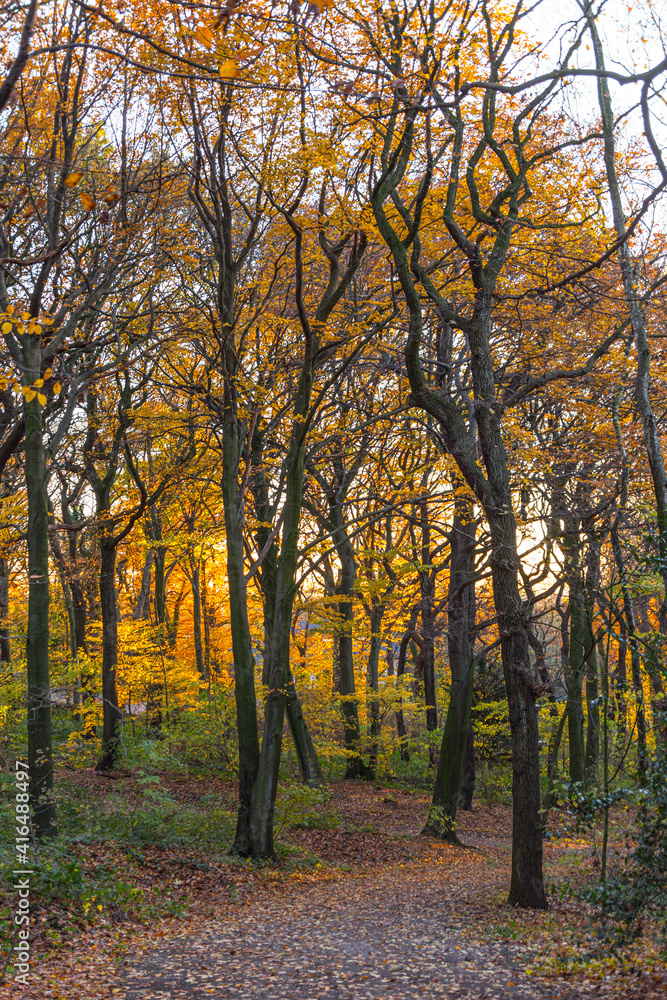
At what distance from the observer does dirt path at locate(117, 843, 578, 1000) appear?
5.23m

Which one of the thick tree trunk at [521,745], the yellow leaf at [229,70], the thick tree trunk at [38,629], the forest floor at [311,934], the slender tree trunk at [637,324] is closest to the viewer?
the yellow leaf at [229,70]

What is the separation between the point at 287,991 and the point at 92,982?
1.47m

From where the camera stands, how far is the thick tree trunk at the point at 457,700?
1216 centimetres

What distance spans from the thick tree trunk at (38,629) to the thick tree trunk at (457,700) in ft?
21.5

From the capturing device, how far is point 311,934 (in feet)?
22.3

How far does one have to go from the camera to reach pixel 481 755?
18.8m

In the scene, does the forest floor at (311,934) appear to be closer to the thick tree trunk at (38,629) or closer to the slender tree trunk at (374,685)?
the thick tree trunk at (38,629)

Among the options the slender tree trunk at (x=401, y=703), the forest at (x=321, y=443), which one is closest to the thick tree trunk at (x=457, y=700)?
the forest at (x=321, y=443)

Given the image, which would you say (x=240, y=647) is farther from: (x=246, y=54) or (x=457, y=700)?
(x=246, y=54)

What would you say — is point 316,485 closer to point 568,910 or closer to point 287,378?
point 287,378
